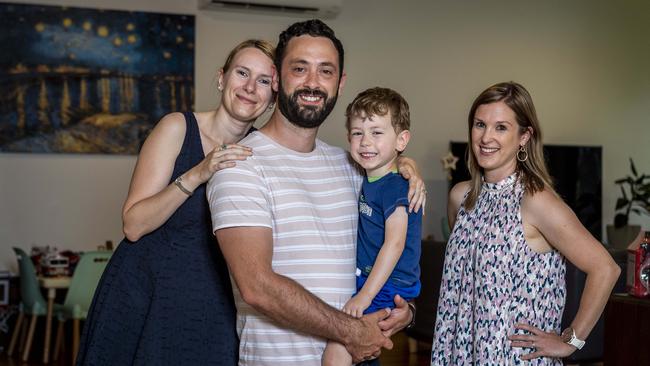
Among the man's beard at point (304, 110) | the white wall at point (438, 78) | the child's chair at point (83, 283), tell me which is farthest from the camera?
the white wall at point (438, 78)

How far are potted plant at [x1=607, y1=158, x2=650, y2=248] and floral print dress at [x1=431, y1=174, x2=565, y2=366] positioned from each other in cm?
650

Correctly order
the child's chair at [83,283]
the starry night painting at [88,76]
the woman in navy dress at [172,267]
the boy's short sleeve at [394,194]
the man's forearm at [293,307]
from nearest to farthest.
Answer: the man's forearm at [293,307]
the boy's short sleeve at [394,194]
the woman in navy dress at [172,267]
the child's chair at [83,283]
the starry night painting at [88,76]

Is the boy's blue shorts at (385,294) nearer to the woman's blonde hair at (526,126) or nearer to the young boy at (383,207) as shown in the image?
the young boy at (383,207)

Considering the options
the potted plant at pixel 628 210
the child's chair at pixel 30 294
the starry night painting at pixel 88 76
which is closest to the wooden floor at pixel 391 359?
the child's chair at pixel 30 294

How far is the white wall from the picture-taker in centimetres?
731

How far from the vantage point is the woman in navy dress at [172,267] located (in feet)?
7.85

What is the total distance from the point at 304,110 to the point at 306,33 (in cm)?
21

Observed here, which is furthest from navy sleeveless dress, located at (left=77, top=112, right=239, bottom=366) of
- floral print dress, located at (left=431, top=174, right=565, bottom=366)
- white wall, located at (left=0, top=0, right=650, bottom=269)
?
white wall, located at (left=0, top=0, right=650, bottom=269)

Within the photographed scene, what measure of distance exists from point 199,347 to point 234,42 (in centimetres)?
569

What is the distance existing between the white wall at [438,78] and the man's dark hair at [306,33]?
5457 millimetres

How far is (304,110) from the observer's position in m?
2.16

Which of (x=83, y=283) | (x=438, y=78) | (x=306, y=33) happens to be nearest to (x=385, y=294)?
(x=306, y=33)

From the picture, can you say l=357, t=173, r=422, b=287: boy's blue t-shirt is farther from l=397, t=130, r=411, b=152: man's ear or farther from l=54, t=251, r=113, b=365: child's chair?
l=54, t=251, r=113, b=365: child's chair

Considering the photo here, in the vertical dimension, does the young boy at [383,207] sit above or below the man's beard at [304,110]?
below
